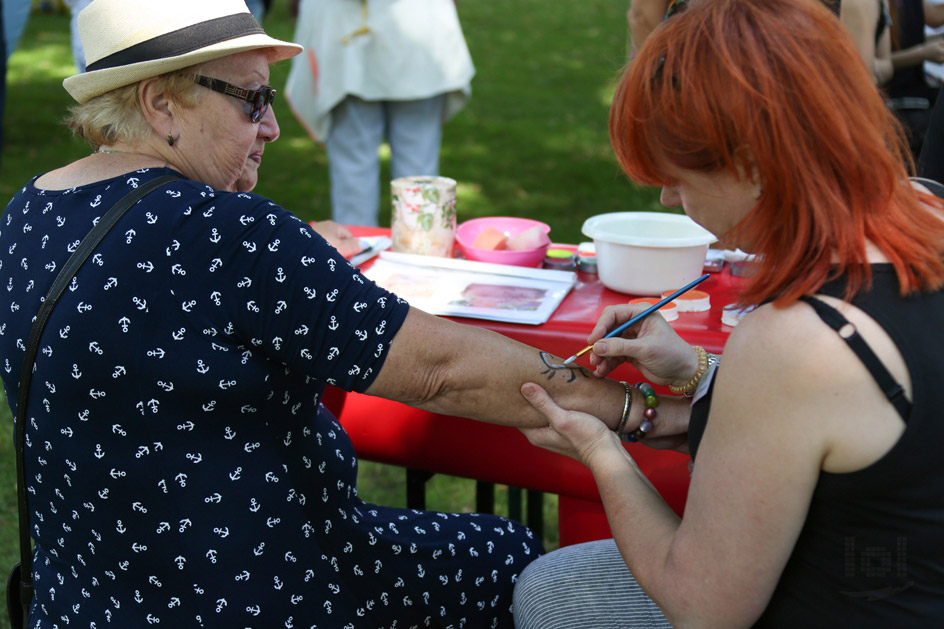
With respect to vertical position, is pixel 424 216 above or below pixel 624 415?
above

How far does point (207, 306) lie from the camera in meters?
1.43

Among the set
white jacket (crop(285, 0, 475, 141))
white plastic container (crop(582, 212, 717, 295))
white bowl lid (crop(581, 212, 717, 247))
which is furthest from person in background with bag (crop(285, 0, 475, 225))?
white plastic container (crop(582, 212, 717, 295))

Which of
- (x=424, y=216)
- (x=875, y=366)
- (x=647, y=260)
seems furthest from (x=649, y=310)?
(x=424, y=216)

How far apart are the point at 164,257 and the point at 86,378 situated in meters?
0.24

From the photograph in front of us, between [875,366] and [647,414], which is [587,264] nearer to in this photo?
[647,414]

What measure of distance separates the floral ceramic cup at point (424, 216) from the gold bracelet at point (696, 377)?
99 cm

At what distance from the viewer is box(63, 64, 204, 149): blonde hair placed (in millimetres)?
1629

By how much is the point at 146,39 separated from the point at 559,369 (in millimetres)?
1011

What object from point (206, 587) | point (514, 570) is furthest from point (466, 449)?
point (206, 587)

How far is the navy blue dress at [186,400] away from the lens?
143 cm

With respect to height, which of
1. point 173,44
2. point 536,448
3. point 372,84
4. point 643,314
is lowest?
point 536,448

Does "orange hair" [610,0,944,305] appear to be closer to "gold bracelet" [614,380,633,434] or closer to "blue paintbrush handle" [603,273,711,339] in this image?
"blue paintbrush handle" [603,273,711,339]

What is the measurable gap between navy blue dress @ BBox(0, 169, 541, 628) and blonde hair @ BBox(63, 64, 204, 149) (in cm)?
15

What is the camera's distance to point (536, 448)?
2223mm
